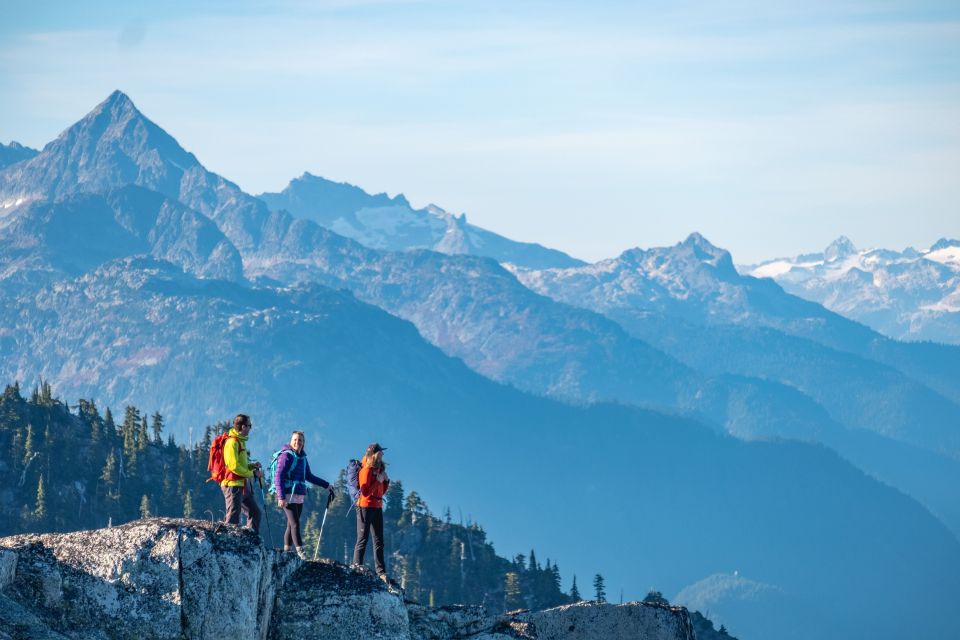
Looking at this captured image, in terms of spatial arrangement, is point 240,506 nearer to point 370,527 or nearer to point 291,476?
point 291,476

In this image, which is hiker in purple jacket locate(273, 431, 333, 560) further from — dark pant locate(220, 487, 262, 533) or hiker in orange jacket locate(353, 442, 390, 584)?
dark pant locate(220, 487, 262, 533)

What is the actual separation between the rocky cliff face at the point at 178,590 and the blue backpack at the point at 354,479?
767 centimetres

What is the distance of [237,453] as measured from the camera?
50.6 m

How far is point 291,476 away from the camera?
53.5 m

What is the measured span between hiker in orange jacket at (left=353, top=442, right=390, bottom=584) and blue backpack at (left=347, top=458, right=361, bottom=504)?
0.86 ft

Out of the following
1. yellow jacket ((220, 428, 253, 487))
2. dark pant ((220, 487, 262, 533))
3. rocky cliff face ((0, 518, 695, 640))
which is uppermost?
yellow jacket ((220, 428, 253, 487))

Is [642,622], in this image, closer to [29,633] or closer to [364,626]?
[364,626]

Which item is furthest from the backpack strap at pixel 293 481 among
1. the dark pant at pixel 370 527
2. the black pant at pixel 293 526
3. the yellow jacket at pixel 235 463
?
the yellow jacket at pixel 235 463

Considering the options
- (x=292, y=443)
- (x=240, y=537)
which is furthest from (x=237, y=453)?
(x=240, y=537)

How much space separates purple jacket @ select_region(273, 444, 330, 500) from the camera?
174 feet

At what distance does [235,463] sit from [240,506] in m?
1.27

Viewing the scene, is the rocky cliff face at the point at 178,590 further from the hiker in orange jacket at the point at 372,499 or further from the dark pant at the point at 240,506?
the hiker in orange jacket at the point at 372,499

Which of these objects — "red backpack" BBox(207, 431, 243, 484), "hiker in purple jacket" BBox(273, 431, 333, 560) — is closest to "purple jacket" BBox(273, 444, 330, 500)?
"hiker in purple jacket" BBox(273, 431, 333, 560)

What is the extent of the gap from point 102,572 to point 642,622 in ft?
50.7
